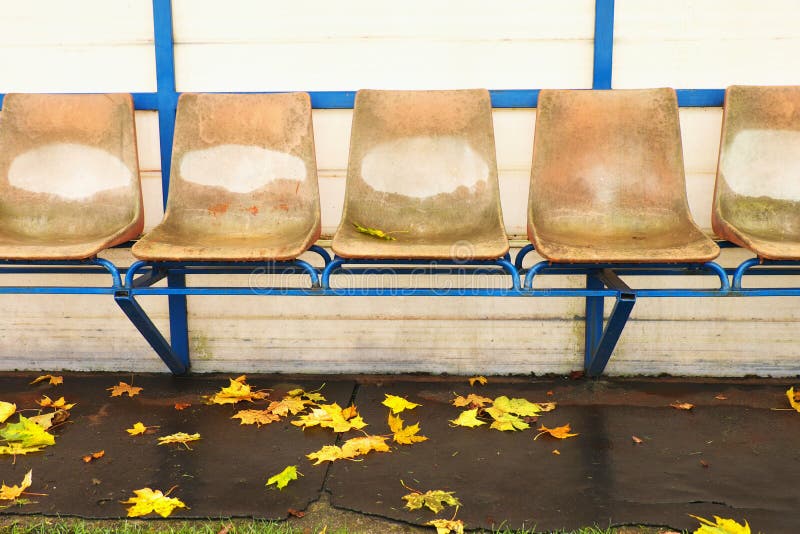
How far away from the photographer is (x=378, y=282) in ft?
9.14

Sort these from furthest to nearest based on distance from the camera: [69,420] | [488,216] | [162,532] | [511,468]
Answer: [488,216] < [69,420] < [511,468] < [162,532]

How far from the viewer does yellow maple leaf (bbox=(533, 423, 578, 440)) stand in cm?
215

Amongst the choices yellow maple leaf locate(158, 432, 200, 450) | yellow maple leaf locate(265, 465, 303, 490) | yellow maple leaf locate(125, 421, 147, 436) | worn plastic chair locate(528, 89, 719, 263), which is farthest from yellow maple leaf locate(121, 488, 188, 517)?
worn plastic chair locate(528, 89, 719, 263)

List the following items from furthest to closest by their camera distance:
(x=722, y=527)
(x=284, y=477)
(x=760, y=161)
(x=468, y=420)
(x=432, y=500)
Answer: (x=760, y=161) → (x=468, y=420) → (x=284, y=477) → (x=432, y=500) → (x=722, y=527)

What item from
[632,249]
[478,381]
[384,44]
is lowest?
[478,381]

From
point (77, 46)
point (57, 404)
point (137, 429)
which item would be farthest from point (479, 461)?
point (77, 46)

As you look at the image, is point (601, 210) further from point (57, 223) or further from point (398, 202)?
point (57, 223)

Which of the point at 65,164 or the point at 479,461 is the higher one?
the point at 65,164

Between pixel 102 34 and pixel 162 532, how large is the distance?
6.55ft

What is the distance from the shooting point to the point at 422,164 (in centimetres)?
261

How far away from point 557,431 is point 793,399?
96 cm

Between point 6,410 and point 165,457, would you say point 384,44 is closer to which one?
point 165,457

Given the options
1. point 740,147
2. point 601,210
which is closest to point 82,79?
point 601,210

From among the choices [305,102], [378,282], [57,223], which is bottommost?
[378,282]
